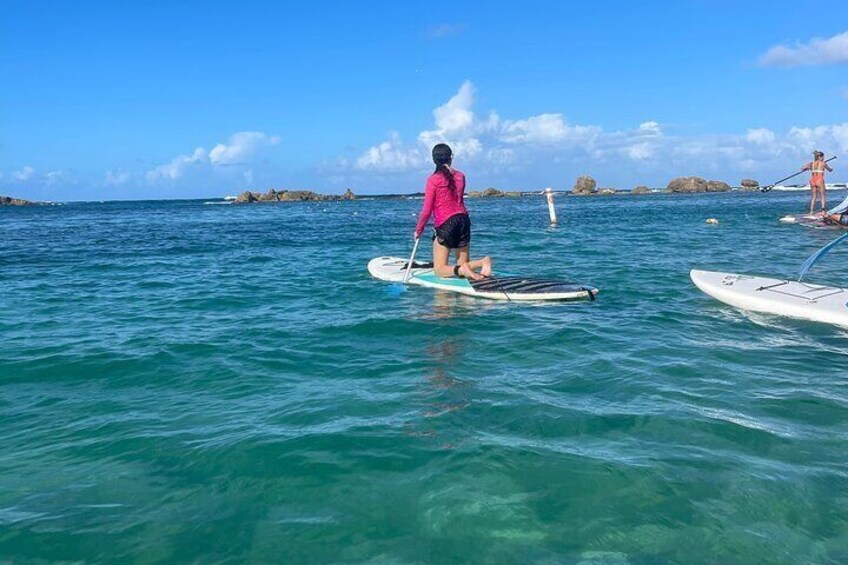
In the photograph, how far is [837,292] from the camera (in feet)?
33.6

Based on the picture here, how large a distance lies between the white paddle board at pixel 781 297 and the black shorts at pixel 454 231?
4513mm

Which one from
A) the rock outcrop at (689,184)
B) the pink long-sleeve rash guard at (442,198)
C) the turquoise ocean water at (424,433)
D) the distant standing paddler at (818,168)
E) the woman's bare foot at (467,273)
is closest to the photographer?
the turquoise ocean water at (424,433)

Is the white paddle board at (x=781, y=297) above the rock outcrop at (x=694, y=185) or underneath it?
underneath

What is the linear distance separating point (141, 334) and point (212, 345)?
62.0 inches

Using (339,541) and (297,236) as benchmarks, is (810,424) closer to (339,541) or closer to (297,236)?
(339,541)

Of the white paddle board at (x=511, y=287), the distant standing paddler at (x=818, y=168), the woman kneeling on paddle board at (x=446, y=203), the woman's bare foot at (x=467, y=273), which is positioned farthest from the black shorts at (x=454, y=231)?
the distant standing paddler at (x=818, y=168)

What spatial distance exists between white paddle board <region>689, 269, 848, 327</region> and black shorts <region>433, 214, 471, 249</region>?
14.8 ft

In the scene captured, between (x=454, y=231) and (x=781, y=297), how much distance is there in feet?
18.3

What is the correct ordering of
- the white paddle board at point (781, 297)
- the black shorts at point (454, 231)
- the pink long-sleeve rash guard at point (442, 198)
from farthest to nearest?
the black shorts at point (454, 231)
the pink long-sleeve rash guard at point (442, 198)
the white paddle board at point (781, 297)

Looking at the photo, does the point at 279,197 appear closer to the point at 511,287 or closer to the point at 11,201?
the point at 11,201

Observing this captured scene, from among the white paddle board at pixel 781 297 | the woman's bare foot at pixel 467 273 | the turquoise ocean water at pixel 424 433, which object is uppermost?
the woman's bare foot at pixel 467 273

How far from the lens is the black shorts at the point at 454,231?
11.5 meters

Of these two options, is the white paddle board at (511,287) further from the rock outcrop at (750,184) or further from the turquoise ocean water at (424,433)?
the rock outcrop at (750,184)

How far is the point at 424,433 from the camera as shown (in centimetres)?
548
